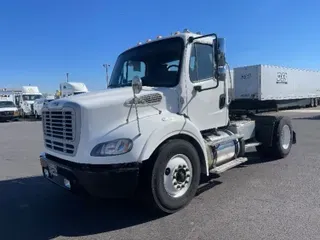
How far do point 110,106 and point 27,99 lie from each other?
109ft

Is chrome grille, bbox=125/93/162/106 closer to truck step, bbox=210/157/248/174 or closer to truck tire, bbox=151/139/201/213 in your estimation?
truck tire, bbox=151/139/201/213

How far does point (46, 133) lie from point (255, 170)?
443 centimetres

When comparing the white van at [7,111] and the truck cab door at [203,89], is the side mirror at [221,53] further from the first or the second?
the white van at [7,111]

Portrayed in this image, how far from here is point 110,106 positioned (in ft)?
15.1

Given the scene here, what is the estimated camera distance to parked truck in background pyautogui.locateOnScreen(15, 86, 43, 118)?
112 ft

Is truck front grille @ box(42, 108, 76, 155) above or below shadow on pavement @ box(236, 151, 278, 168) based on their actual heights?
above

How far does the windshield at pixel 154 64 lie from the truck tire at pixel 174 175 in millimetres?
1141

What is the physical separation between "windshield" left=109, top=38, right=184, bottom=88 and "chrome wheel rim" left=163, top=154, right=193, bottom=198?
1.24 meters

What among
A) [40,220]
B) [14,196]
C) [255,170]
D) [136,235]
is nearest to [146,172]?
[136,235]

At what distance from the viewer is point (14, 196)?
601 cm

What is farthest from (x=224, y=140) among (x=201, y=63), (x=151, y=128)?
(x=151, y=128)

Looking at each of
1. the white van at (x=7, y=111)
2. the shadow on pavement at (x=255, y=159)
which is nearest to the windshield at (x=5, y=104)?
the white van at (x=7, y=111)

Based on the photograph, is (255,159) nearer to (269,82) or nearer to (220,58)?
(220,58)

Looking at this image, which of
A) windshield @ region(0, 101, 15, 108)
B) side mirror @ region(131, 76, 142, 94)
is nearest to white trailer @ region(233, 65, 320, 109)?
windshield @ region(0, 101, 15, 108)
